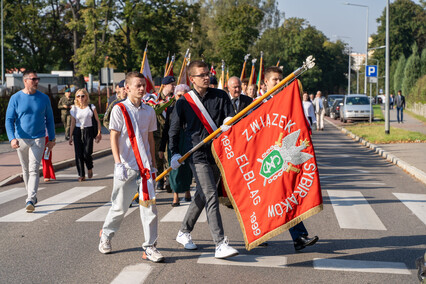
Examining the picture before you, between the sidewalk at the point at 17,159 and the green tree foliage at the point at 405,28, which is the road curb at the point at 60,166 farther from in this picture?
the green tree foliage at the point at 405,28

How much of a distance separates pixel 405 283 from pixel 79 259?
306 centimetres

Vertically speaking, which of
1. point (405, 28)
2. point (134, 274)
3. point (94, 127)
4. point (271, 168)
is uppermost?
point (405, 28)

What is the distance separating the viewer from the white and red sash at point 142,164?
575 centimetres

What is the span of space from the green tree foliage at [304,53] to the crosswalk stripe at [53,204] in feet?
225

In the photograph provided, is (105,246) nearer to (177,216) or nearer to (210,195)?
(210,195)

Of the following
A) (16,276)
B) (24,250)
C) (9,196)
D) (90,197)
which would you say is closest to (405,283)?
(16,276)

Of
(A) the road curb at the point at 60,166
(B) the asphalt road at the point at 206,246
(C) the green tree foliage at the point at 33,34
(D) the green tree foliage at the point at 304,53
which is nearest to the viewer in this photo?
(B) the asphalt road at the point at 206,246

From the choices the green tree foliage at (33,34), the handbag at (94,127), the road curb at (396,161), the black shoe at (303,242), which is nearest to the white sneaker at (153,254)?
the black shoe at (303,242)

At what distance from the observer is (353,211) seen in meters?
8.56

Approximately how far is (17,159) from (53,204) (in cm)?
662

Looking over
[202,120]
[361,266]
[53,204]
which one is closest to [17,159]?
[53,204]

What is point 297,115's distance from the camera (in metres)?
5.66

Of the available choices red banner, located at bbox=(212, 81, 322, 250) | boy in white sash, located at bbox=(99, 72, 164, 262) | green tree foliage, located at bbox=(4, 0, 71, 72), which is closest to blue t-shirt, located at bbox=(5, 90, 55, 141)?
boy in white sash, located at bbox=(99, 72, 164, 262)

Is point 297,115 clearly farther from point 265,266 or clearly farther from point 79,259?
point 79,259
